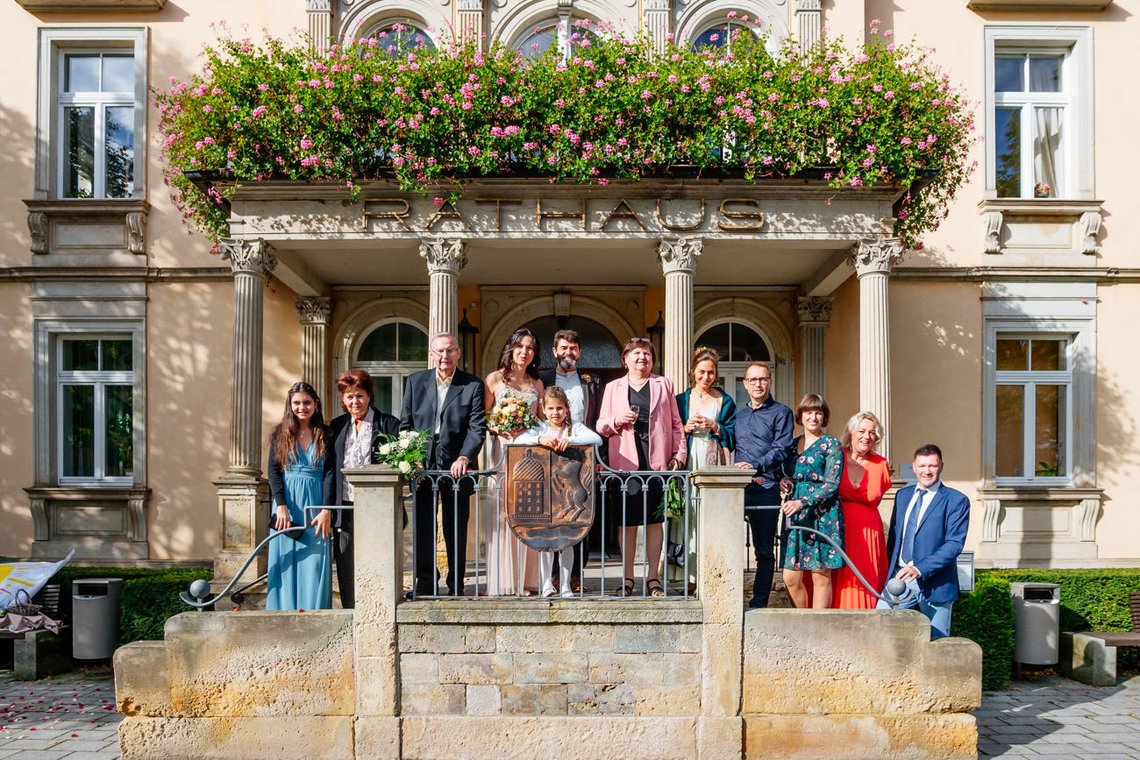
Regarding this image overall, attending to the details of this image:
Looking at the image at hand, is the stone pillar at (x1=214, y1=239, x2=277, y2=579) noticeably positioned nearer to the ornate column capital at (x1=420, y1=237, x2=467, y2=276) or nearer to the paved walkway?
the ornate column capital at (x1=420, y1=237, x2=467, y2=276)

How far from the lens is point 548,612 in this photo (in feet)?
18.2

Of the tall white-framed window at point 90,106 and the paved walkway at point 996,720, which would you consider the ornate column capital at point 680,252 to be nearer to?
the paved walkway at point 996,720

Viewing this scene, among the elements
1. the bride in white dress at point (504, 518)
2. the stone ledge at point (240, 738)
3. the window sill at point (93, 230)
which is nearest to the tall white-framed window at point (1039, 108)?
the bride in white dress at point (504, 518)

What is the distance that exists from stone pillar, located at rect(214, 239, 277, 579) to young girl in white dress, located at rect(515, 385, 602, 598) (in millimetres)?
4415

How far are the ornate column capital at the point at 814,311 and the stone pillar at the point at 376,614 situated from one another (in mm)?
7659

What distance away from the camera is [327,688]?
556 cm

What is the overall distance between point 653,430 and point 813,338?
624cm

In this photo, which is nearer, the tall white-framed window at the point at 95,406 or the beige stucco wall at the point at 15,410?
the beige stucco wall at the point at 15,410

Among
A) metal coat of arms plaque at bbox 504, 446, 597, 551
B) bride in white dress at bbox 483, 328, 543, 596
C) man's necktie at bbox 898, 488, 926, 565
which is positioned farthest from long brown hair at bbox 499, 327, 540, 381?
man's necktie at bbox 898, 488, 926, 565

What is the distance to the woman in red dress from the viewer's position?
6113 millimetres

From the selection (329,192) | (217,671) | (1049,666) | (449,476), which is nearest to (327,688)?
(217,671)

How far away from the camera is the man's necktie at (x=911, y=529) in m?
6.07

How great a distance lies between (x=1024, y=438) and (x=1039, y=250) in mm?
2426

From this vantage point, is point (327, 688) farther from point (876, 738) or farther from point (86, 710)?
point (876, 738)
